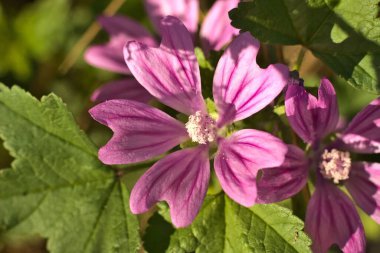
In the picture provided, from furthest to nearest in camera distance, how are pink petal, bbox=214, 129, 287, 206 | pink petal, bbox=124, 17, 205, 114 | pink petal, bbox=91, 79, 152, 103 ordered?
pink petal, bbox=91, 79, 152, 103 < pink petal, bbox=124, 17, 205, 114 < pink petal, bbox=214, 129, 287, 206

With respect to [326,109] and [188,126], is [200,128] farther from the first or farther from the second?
[326,109]

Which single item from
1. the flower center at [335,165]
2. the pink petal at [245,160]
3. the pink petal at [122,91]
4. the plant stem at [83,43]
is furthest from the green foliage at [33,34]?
the flower center at [335,165]

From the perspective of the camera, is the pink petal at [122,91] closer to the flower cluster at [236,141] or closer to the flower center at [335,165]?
the flower cluster at [236,141]

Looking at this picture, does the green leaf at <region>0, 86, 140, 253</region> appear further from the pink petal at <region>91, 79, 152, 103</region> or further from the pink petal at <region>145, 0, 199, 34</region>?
the pink petal at <region>145, 0, 199, 34</region>

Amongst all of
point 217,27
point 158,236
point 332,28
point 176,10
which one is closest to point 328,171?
point 332,28

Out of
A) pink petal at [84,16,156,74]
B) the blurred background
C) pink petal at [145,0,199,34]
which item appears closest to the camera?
pink petal at [84,16,156,74]

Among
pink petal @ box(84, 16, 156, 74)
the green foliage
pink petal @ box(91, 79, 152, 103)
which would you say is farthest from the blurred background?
pink petal @ box(91, 79, 152, 103)
